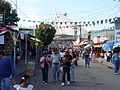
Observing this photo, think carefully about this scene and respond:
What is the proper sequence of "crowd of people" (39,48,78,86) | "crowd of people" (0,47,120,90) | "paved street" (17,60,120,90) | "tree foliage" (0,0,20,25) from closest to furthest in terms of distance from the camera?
1. "crowd of people" (0,47,120,90)
2. "paved street" (17,60,120,90)
3. "crowd of people" (39,48,78,86)
4. "tree foliage" (0,0,20,25)

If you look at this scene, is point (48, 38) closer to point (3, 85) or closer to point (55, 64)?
point (55, 64)

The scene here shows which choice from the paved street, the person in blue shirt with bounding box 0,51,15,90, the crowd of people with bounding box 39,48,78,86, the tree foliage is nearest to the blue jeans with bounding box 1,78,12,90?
the person in blue shirt with bounding box 0,51,15,90

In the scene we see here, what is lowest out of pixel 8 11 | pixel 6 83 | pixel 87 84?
pixel 87 84

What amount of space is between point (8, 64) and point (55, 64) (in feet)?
15.5

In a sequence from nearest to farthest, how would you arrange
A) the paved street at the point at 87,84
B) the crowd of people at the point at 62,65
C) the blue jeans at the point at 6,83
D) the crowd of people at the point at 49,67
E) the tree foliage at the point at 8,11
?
the crowd of people at the point at 49,67 < the blue jeans at the point at 6,83 < the paved street at the point at 87,84 < the crowd of people at the point at 62,65 < the tree foliage at the point at 8,11

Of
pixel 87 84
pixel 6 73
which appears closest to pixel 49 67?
pixel 87 84

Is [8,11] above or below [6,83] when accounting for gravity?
above

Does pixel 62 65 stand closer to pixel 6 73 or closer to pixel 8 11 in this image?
pixel 6 73

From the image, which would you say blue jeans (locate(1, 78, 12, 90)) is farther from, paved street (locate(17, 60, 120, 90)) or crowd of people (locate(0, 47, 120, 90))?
paved street (locate(17, 60, 120, 90))

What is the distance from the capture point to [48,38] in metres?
53.7

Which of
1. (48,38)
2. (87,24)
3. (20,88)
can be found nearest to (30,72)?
(20,88)

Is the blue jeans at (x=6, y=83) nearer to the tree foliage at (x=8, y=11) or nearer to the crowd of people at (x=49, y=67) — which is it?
the crowd of people at (x=49, y=67)

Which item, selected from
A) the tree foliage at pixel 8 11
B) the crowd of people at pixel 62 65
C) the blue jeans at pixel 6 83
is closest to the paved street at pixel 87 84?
the crowd of people at pixel 62 65

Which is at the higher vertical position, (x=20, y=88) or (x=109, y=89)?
(x=20, y=88)
